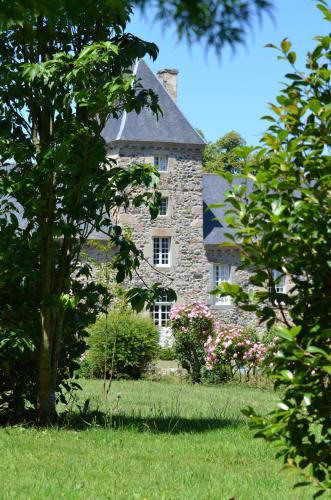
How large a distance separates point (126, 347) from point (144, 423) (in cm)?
1288

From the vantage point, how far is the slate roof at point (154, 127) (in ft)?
116

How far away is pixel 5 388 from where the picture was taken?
363 inches

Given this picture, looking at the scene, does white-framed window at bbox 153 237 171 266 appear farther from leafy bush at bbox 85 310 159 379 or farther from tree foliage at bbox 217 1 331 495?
tree foliage at bbox 217 1 331 495

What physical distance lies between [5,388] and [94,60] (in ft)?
11.6

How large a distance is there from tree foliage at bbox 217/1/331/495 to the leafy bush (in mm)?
17981

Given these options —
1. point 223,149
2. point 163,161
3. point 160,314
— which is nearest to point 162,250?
point 160,314

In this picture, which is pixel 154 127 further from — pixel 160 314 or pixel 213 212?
pixel 160 314

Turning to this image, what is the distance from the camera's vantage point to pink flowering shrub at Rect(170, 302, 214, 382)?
20.2 metres

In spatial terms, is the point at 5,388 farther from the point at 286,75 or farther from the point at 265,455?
the point at 286,75

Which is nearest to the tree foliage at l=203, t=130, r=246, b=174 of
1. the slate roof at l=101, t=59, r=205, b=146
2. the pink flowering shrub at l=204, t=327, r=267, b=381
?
the slate roof at l=101, t=59, r=205, b=146

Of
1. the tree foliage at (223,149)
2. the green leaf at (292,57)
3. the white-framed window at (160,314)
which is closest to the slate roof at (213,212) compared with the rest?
the white-framed window at (160,314)

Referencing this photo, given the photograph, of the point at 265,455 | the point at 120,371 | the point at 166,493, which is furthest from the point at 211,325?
the point at 166,493

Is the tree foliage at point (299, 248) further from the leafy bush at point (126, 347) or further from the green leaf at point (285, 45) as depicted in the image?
Result: the leafy bush at point (126, 347)

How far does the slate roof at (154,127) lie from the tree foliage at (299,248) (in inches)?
1238
